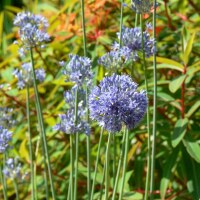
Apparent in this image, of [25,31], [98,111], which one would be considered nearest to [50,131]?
[25,31]

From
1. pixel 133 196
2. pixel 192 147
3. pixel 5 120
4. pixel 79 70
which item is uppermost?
pixel 79 70

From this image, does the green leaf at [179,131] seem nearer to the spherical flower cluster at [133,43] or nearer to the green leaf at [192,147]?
the green leaf at [192,147]

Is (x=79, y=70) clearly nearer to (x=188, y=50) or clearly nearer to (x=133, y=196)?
(x=188, y=50)

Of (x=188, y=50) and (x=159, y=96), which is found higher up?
(x=188, y=50)

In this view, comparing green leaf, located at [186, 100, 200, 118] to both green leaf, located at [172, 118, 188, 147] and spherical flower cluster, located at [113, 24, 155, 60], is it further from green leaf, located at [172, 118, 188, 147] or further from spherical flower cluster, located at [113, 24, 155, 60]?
spherical flower cluster, located at [113, 24, 155, 60]

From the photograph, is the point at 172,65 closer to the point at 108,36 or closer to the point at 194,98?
the point at 194,98

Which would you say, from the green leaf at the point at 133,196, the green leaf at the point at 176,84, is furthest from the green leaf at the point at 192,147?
the green leaf at the point at 133,196

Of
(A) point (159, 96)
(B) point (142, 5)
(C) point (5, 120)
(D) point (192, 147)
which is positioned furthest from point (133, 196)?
(B) point (142, 5)
